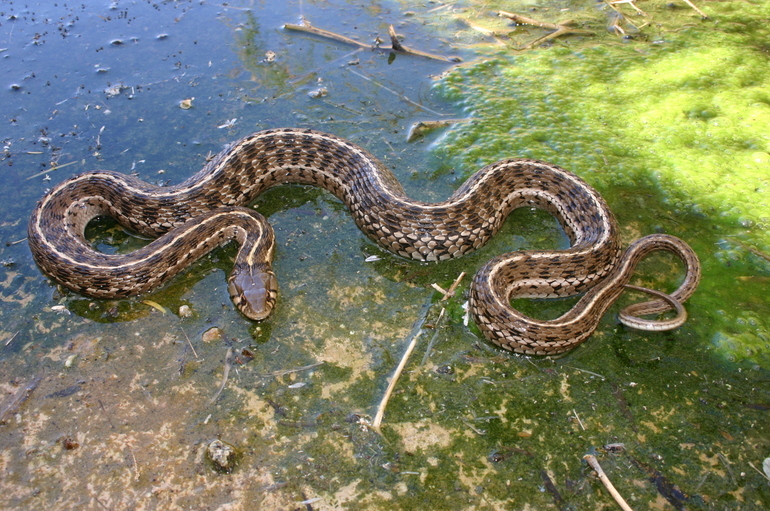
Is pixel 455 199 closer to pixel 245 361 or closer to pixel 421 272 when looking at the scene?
pixel 421 272

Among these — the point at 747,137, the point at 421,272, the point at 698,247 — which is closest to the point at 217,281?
the point at 421,272

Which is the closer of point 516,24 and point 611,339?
point 611,339

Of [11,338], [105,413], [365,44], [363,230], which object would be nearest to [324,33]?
[365,44]

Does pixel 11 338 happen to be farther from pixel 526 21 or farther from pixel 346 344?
pixel 526 21

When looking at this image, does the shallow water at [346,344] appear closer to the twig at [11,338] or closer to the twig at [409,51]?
the twig at [11,338]

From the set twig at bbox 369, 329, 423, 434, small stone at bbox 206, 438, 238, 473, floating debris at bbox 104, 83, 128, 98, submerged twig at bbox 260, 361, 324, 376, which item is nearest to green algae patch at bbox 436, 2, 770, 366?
twig at bbox 369, 329, 423, 434
